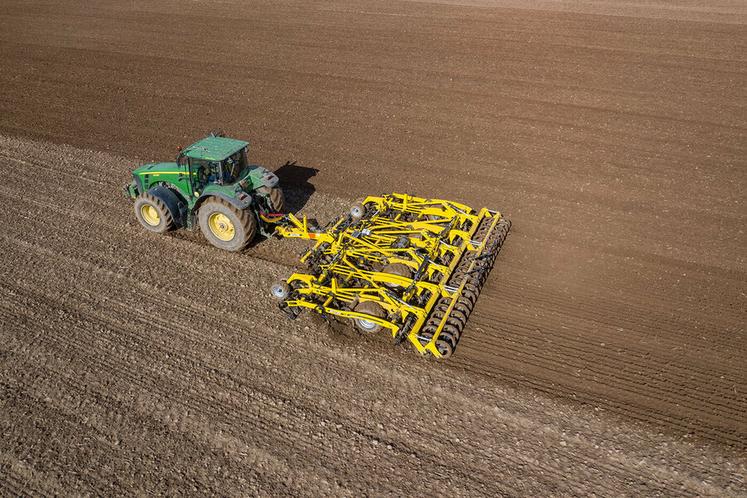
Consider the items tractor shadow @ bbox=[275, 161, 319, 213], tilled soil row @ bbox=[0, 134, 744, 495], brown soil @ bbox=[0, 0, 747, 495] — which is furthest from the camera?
tractor shadow @ bbox=[275, 161, 319, 213]

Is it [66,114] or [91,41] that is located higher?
[91,41]

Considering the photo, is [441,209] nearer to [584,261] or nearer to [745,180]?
[584,261]

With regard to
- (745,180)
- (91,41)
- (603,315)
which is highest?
(91,41)

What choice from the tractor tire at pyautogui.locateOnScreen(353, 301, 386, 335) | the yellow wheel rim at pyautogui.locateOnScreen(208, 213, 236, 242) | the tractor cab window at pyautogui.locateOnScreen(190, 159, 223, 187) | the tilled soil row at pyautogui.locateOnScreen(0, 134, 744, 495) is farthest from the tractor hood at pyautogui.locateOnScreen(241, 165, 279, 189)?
the tractor tire at pyautogui.locateOnScreen(353, 301, 386, 335)

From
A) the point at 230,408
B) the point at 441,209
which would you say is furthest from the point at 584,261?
the point at 230,408

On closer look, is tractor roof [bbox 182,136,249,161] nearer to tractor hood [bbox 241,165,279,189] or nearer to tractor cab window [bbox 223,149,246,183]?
tractor cab window [bbox 223,149,246,183]

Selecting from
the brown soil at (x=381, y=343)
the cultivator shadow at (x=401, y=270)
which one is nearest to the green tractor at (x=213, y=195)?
the brown soil at (x=381, y=343)
